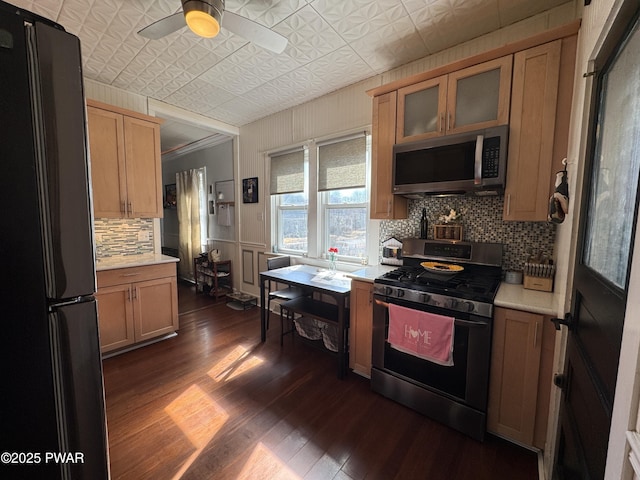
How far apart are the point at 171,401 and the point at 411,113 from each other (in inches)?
113

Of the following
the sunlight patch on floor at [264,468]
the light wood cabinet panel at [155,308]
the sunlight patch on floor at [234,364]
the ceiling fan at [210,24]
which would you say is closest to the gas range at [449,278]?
the sunlight patch on floor at [264,468]

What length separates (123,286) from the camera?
2570 mm

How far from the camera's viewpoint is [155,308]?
282 cm

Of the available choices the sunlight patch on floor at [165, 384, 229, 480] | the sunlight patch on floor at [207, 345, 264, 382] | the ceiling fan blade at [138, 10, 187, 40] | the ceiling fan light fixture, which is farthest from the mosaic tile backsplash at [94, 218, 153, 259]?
the ceiling fan light fixture

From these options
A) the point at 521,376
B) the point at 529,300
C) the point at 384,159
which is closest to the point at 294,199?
the point at 384,159

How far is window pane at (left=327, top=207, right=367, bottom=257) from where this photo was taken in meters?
2.89

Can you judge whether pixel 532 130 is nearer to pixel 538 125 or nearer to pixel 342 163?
pixel 538 125

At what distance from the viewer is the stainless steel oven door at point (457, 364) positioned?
1565 mm

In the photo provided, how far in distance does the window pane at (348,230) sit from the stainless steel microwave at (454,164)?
811 mm

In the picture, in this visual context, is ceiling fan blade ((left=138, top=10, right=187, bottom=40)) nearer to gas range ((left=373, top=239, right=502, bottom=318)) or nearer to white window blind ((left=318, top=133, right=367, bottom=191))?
white window blind ((left=318, top=133, right=367, bottom=191))

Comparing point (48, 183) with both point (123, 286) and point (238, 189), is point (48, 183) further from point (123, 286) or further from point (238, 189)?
point (238, 189)

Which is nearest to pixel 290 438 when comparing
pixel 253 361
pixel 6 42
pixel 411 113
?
pixel 253 361

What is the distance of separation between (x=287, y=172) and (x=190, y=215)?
8.60ft

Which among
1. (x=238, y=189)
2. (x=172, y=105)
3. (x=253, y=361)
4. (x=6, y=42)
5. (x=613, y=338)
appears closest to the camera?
(x=6, y=42)
